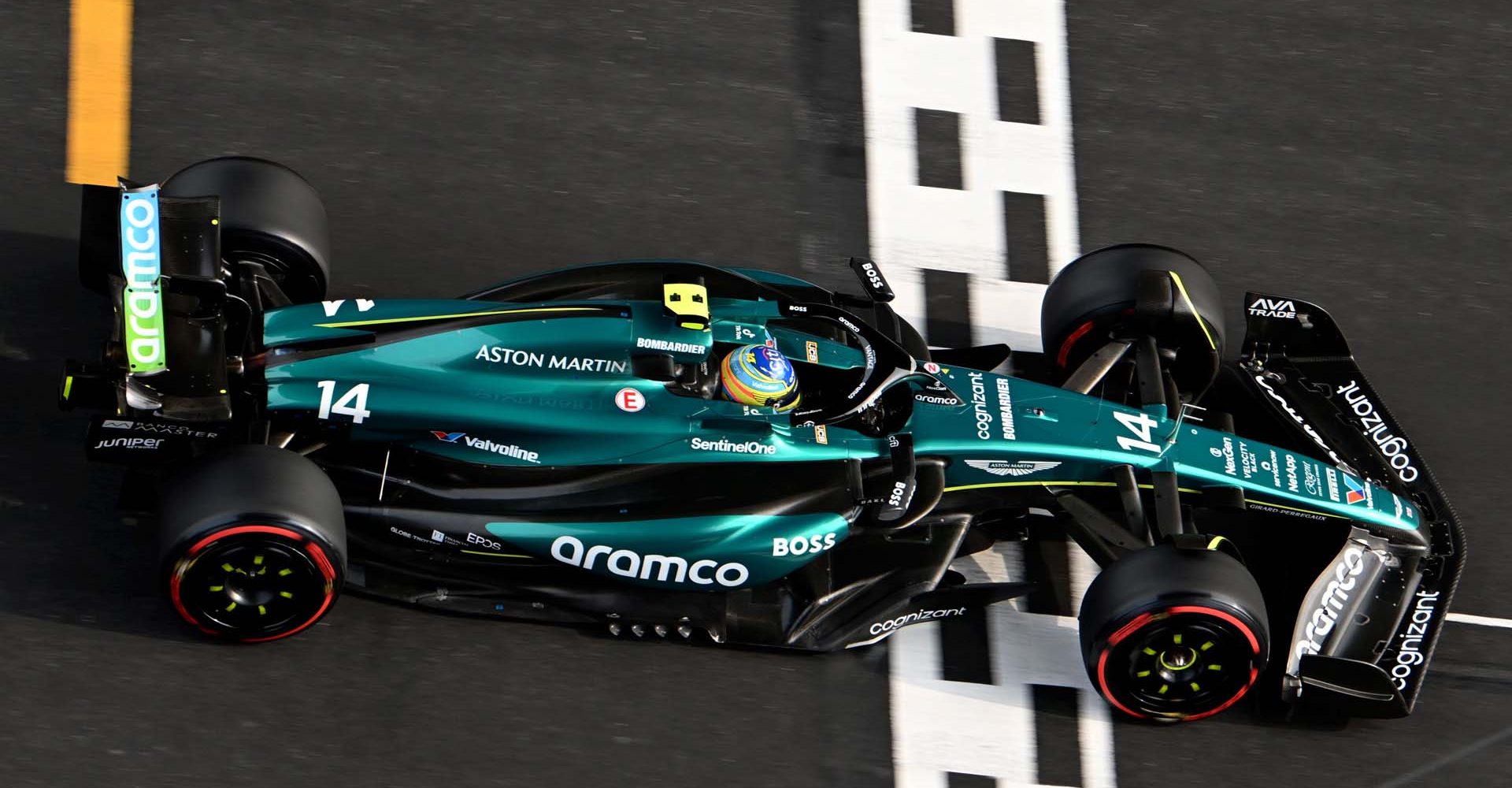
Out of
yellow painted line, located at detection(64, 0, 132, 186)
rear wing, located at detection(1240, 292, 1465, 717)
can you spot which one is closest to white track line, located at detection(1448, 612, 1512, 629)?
rear wing, located at detection(1240, 292, 1465, 717)

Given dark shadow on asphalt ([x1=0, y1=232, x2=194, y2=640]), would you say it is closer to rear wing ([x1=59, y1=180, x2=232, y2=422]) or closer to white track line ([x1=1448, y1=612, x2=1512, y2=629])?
rear wing ([x1=59, y1=180, x2=232, y2=422])

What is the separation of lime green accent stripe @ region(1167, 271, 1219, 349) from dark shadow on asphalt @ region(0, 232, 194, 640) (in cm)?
507

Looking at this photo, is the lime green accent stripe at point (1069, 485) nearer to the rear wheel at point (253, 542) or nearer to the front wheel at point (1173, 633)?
the front wheel at point (1173, 633)

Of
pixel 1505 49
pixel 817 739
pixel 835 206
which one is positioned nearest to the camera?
pixel 817 739

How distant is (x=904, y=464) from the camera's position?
26.6ft

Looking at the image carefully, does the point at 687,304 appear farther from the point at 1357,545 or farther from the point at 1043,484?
the point at 1357,545

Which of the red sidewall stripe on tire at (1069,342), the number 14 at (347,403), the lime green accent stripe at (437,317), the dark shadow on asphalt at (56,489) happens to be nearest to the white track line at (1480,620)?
the red sidewall stripe on tire at (1069,342)

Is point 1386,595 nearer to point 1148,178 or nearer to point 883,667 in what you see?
point 883,667

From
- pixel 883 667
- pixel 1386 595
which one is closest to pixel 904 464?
pixel 883 667

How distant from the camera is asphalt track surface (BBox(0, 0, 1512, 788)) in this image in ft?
25.4

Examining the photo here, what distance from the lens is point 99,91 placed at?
10273mm

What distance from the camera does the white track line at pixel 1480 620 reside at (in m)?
9.04

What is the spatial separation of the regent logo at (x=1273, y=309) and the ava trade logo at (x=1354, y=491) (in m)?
1.13

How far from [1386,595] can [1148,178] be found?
11.7 ft
